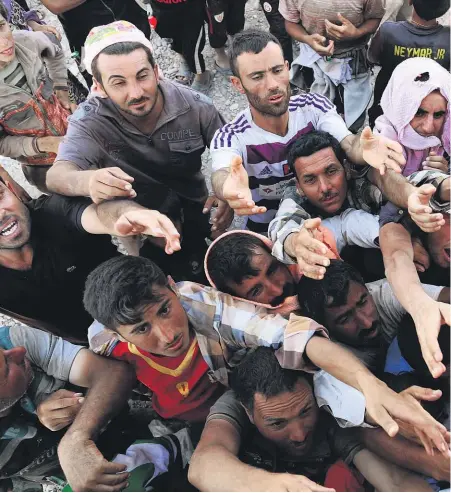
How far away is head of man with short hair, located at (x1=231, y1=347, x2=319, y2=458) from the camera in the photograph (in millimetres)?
1912

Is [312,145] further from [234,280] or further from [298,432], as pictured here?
[298,432]

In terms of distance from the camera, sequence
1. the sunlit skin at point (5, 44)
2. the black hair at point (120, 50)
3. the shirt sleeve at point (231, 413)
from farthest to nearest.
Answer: the sunlit skin at point (5, 44)
the black hair at point (120, 50)
the shirt sleeve at point (231, 413)

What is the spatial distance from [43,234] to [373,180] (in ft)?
4.96

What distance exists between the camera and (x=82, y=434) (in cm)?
196

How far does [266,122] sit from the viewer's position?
2594 millimetres

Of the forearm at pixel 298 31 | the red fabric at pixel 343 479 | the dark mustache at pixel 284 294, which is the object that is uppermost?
the forearm at pixel 298 31

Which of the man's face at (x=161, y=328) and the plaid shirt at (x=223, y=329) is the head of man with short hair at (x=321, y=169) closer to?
the plaid shirt at (x=223, y=329)

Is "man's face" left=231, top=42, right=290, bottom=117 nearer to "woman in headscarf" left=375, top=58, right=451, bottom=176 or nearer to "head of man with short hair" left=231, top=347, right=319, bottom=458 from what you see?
"woman in headscarf" left=375, top=58, right=451, bottom=176

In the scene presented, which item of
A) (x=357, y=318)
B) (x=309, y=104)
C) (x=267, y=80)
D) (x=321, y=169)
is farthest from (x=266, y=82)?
(x=357, y=318)

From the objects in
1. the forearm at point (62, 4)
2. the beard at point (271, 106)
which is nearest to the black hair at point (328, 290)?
the beard at point (271, 106)

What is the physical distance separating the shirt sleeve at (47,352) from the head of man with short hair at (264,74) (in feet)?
4.48

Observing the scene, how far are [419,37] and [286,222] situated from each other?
1.51 meters

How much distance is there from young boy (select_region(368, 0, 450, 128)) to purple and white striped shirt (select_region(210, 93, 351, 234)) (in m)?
0.75

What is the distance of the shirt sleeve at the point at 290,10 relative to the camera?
10.9 feet
